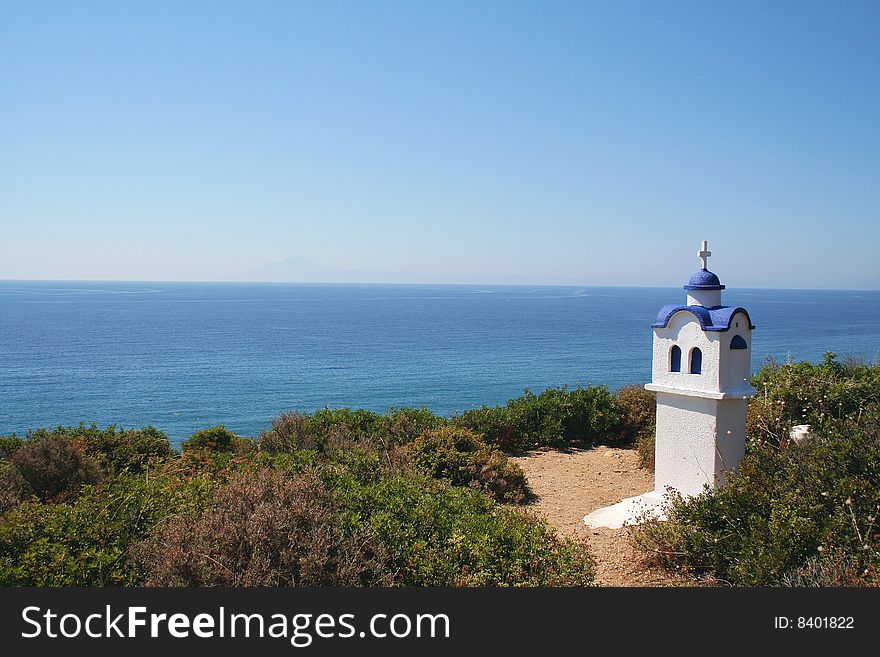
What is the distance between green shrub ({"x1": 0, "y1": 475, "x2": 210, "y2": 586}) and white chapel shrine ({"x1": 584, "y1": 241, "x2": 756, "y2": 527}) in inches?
214

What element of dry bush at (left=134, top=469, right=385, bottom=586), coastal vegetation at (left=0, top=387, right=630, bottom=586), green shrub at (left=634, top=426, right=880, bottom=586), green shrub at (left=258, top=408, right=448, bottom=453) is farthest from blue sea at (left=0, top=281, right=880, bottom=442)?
dry bush at (left=134, top=469, right=385, bottom=586)

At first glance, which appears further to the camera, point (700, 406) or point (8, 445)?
point (8, 445)

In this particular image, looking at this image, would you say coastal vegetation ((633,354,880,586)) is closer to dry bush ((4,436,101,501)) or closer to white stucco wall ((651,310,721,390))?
white stucco wall ((651,310,721,390))

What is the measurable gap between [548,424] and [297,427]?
5.26m

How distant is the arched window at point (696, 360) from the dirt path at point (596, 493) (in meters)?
2.32

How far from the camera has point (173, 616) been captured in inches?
156

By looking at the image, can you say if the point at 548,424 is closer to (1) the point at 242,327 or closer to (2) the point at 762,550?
(2) the point at 762,550

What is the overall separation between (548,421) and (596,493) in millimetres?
3455

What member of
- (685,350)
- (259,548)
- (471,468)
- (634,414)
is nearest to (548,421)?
(634,414)

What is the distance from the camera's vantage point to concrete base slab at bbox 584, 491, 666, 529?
27.3 ft

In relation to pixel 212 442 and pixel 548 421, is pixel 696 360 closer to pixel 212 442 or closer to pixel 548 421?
pixel 548 421

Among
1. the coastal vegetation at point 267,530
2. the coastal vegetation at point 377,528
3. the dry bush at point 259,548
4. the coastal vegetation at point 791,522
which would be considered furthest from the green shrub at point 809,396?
the dry bush at point 259,548

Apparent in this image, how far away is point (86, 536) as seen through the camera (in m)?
5.32

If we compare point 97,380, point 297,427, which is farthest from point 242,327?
point 297,427
